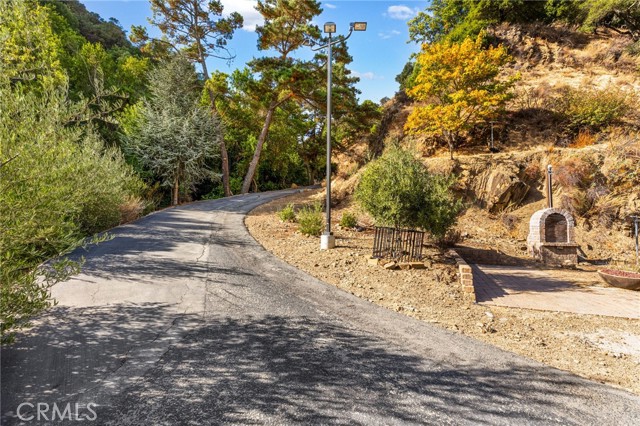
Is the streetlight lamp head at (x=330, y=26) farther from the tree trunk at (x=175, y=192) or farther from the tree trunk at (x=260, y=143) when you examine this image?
the tree trunk at (x=175, y=192)

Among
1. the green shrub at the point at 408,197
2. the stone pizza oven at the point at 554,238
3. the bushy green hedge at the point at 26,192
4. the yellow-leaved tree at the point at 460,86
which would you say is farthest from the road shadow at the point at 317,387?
the yellow-leaved tree at the point at 460,86

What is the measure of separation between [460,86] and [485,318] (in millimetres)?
12894

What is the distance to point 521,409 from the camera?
9.80 ft

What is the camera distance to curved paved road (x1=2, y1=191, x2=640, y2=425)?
9.28 ft

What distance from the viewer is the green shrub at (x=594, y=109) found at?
48.3 ft

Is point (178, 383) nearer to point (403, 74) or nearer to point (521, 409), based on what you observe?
point (521, 409)

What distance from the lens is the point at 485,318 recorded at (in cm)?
543

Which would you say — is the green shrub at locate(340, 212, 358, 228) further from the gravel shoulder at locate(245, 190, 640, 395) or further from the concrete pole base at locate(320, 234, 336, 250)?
the concrete pole base at locate(320, 234, 336, 250)

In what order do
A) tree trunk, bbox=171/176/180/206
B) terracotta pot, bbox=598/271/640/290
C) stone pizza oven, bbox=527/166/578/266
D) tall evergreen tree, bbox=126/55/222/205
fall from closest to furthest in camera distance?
terracotta pot, bbox=598/271/640/290, stone pizza oven, bbox=527/166/578/266, tall evergreen tree, bbox=126/55/222/205, tree trunk, bbox=171/176/180/206

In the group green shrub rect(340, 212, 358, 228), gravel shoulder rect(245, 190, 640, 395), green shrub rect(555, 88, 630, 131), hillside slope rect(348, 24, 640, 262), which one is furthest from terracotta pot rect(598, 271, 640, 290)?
green shrub rect(555, 88, 630, 131)

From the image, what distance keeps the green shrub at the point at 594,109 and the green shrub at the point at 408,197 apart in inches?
491

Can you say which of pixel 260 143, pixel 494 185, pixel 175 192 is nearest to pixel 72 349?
pixel 494 185

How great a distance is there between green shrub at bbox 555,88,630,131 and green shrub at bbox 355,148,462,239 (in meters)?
12.5

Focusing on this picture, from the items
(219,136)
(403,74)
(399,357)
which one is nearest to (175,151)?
(219,136)
